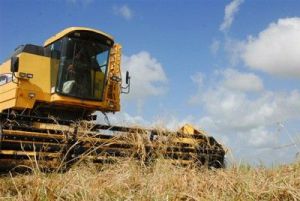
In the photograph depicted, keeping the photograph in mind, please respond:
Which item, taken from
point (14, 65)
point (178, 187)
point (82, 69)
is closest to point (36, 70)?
point (14, 65)

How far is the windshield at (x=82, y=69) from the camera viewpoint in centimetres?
1090

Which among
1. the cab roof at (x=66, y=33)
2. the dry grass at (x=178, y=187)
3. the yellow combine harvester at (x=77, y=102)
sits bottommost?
the dry grass at (x=178, y=187)

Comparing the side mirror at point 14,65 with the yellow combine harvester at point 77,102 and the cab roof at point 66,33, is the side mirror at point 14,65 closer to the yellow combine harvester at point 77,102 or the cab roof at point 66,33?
the yellow combine harvester at point 77,102

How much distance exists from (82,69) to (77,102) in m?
0.86

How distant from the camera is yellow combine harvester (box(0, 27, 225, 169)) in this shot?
729 centimetres

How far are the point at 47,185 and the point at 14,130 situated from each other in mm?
3305

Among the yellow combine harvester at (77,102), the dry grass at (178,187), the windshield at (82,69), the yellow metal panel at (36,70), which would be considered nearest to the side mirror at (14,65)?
the yellow combine harvester at (77,102)

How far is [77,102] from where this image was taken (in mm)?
10766

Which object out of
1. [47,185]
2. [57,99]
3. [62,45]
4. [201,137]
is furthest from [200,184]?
[62,45]

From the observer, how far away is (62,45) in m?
11.1

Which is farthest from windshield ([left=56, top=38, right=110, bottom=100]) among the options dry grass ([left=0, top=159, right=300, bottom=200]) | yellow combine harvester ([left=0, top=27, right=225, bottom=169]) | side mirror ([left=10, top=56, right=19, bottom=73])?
dry grass ([left=0, top=159, right=300, bottom=200])

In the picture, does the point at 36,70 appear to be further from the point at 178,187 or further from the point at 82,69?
the point at 178,187

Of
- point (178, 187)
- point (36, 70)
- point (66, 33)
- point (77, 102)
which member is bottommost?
point (178, 187)

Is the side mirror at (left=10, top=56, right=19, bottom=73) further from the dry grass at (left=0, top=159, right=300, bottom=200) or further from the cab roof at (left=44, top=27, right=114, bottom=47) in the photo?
the dry grass at (left=0, top=159, right=300, bottom=200)
